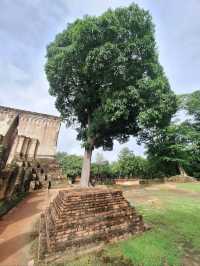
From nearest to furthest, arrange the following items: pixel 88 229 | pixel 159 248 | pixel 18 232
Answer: pixel 159 248 < pixel 88 229 < pixel 18 232

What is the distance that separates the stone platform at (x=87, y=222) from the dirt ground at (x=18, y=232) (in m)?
0.62

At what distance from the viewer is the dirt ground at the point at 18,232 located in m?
3.95

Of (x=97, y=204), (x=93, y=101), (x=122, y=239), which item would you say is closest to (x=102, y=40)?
(x=93, y=101)

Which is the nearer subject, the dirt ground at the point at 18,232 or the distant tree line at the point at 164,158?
the dirt ground at the point at 18,232

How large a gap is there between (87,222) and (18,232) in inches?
109

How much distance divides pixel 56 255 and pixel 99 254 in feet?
2.96

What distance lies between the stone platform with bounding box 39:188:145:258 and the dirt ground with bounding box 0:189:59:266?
0.62 m

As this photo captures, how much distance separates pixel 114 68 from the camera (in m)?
10.0

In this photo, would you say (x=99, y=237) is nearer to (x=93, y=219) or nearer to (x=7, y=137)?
(x=93, y=219)

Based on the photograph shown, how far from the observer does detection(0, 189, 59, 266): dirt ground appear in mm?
3945

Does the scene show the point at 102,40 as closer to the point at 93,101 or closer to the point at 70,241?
the point at 93,101

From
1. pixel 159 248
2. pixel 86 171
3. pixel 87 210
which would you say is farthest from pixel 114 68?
pixel 159 248

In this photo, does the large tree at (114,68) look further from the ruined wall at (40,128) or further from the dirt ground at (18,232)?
the ruined wall at (40,128)

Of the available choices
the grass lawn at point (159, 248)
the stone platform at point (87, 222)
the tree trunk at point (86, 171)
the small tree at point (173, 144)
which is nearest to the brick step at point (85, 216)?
the stone platform at point (87, 222)
